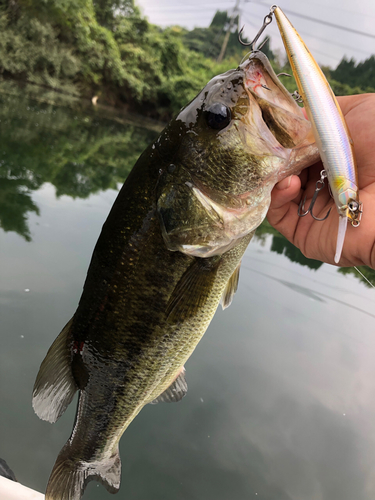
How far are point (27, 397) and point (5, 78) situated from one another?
80.9ft

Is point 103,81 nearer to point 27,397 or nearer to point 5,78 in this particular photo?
point 5,78

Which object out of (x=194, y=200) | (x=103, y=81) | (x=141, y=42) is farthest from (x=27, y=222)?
(x=141, y=42)

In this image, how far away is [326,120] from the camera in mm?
1074

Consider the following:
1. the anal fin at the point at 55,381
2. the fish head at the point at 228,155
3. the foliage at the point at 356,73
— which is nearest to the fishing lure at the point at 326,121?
the fish head at the point at 228,155

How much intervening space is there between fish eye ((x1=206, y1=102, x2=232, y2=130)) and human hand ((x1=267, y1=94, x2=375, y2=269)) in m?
0.33

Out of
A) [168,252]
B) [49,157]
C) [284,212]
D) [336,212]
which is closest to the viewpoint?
[168,252]

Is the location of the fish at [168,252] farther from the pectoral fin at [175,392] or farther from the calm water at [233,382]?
the calm water at [233,382]

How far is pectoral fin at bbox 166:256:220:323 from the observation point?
1.36m

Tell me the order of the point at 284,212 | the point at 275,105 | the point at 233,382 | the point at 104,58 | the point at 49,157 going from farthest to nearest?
the point at 104,58
the point at 49,157
the point at 233,382
the point at 284,212
the point at 275,105

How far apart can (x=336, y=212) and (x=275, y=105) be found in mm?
616

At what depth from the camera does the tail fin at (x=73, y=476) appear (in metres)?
1.56

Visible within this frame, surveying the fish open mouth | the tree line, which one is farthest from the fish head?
the tree line

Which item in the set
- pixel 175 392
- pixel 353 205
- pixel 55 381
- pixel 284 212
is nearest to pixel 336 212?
pixel 284 212

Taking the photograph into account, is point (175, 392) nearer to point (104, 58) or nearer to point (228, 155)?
point (228, 155)
